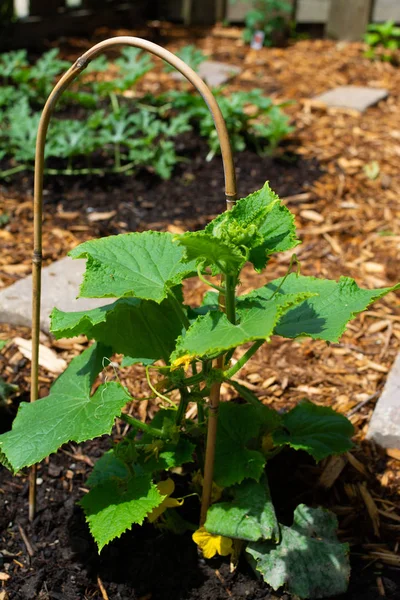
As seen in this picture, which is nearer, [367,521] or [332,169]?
[367,521]

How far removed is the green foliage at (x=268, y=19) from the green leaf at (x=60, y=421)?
6.23m

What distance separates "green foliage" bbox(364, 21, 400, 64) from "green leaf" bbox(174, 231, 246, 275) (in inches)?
236

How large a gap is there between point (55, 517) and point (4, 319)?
3.67 feet

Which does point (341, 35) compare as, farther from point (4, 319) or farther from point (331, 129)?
point (4, 319)

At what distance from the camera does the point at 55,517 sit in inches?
87.1

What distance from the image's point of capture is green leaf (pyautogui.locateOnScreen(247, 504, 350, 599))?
6.16 feet

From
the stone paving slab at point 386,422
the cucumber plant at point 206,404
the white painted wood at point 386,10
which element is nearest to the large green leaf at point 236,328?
the cucumber plant at point 206,404

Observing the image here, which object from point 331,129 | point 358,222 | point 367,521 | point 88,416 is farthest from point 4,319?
point 331,129

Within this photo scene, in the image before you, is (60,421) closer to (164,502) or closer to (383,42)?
(164,502)

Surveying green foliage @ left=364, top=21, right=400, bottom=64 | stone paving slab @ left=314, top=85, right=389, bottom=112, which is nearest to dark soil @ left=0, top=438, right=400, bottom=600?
stone paving slab @ left=314, top=85, right=389, bottom=112

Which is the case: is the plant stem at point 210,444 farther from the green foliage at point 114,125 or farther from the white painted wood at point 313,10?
the white painted wood at point 313,10

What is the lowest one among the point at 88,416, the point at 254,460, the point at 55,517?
the point at 55,517

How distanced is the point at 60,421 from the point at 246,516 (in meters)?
0.57

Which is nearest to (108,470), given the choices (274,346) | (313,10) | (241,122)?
(274,346)
